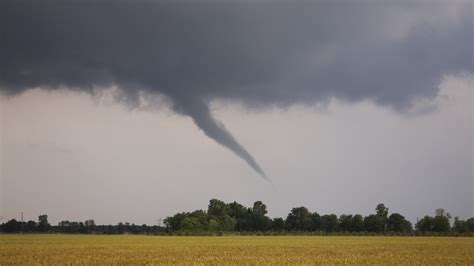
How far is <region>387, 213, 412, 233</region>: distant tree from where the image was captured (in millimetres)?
185250

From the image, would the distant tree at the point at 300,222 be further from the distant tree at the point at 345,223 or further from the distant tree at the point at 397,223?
the distant tree at the point at 397,223

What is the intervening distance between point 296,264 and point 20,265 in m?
15.6

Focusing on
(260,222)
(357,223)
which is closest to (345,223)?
(357,223)

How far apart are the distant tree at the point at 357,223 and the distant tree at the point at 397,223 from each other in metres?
11.6

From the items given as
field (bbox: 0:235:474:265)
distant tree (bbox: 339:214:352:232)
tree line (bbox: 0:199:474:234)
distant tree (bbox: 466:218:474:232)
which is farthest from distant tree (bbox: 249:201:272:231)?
field (bbox: 0:235:474:265)

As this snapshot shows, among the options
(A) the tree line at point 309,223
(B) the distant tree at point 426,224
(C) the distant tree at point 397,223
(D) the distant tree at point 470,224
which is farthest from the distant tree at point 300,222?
(D) the distant tree at point 470,224

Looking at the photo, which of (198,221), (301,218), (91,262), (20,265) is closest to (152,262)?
(91,262)

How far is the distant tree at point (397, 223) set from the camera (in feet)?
608

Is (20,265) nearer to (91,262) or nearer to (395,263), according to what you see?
(91,262)

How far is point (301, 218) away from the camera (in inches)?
7820

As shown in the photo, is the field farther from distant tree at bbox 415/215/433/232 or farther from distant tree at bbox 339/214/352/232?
distant tree at bbox 339/214/352/232

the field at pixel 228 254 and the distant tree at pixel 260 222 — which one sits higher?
the distant tree at pixel 260 222

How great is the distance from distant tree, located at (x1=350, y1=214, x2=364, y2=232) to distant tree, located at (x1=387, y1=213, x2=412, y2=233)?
38.2 feet

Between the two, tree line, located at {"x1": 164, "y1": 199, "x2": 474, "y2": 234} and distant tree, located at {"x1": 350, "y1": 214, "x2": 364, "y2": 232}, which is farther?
distant tree, located at {"x1": 350, "y1": 214, "x2": 364, "y2": 232}
